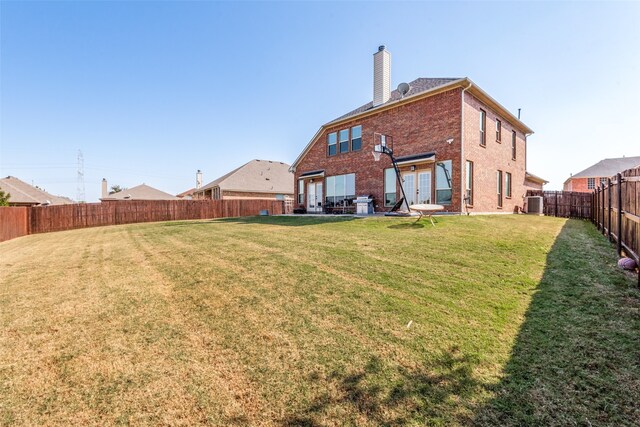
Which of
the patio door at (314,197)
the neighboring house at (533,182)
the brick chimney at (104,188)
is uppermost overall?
the brick chimney at (104,188)

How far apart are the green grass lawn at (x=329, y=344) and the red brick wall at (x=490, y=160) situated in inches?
356

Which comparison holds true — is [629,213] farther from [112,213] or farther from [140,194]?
[140,194]

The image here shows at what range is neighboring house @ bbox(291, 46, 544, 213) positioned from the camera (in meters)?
13.3

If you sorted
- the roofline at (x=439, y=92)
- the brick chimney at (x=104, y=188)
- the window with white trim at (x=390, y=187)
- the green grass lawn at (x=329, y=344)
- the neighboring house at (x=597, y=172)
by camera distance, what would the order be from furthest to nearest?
1. the brick chimney at (x=104, y=188)
2. the neighboring house at (x=597, y=172)
3. the window with white trim at (x=390, y=187)
4. the roofline at (x=439, y=92)
5. the green grass lawn at (x=329, y=344)

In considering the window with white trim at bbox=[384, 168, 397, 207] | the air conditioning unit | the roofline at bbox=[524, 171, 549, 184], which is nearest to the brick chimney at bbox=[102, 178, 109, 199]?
the window with white trim at bbox=[384, 168, 397, 207]

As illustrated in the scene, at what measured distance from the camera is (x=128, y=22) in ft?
43.1

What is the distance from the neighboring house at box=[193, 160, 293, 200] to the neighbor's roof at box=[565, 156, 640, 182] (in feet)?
143

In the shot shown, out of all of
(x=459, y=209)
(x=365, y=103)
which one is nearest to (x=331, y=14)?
(x=365, y=103)

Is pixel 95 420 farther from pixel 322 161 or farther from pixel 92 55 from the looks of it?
pixel 92 55

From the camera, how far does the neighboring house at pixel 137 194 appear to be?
38.7 meters

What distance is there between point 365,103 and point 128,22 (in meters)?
13.4

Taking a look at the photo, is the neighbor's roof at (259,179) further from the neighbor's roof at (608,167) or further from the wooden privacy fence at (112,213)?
the neighbor's roof at (608,167)

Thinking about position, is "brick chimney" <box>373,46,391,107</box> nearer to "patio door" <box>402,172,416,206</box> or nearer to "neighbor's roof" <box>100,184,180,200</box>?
"patio door" <box>402,172,416,206</box>

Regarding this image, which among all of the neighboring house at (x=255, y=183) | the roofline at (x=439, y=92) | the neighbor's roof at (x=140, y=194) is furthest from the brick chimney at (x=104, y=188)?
the roofline at (x=439, y=92)
